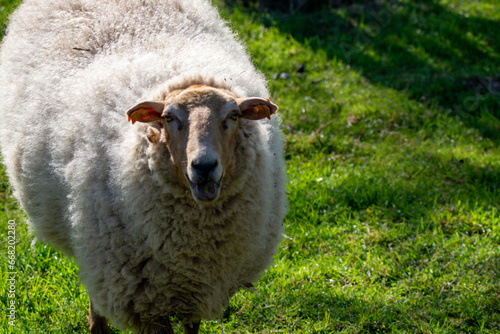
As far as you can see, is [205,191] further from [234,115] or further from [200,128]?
[234,115]

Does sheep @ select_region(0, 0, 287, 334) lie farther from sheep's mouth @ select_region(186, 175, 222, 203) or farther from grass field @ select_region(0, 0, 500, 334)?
grass field @ select_region(0, 0, 500, 334)

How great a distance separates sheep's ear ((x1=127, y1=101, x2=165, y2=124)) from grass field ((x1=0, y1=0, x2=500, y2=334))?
1.48 metres

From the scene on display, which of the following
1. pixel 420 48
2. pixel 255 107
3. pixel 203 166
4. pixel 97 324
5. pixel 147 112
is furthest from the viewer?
pixel 420 48

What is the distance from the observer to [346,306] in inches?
131

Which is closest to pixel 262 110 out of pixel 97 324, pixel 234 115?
pixel 234 115

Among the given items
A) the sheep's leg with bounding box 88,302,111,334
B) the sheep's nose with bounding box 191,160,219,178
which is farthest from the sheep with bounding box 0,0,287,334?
the sheep's leg with bounding box 88,302,111,334

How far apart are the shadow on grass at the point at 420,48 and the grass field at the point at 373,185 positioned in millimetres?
21

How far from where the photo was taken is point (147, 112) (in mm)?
2447

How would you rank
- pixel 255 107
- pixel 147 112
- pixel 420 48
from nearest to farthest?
pixel 147 112 < pixel 255 107 < pixel 420 48

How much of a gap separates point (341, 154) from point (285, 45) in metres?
2.03

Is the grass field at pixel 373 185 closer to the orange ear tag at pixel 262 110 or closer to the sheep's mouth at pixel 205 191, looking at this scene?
the sheep's mouth at pixel 205 191

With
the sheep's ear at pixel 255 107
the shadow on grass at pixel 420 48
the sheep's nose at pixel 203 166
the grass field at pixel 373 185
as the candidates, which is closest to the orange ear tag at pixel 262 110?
the sheep's ear at pixel 255 107

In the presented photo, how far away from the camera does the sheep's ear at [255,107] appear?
2500 mm

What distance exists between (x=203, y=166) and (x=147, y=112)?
1.46 feet
